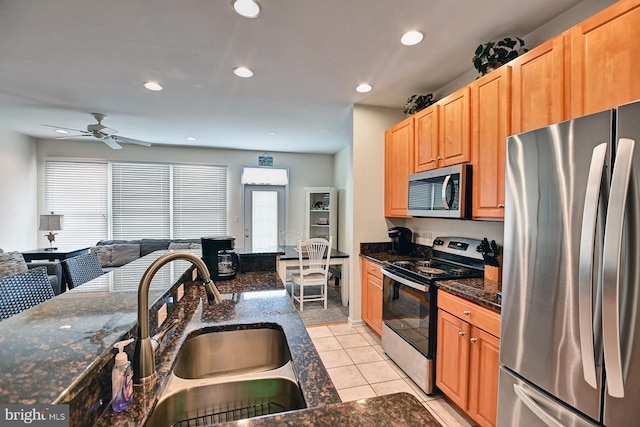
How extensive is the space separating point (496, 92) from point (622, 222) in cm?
130

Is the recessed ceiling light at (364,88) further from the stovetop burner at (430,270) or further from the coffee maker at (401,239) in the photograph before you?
the stovetop burner at (430,270)

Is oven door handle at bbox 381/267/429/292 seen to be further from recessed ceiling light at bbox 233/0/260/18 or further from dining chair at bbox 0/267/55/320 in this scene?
dining chair at bbox 0/267/55/320

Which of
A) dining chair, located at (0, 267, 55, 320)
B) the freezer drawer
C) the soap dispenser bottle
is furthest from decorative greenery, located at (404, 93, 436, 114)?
dining chair, located at (0, 267, 55, 320)

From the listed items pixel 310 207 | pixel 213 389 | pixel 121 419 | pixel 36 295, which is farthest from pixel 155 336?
pixel 310 207

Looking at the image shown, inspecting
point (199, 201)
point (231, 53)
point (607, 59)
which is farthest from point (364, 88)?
point (199, 201)

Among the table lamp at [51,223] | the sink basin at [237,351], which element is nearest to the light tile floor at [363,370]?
the sink basin at [237,351]

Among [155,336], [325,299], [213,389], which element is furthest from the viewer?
[325,299]

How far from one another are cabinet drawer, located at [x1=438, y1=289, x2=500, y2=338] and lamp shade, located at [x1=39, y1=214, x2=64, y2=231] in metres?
5.49

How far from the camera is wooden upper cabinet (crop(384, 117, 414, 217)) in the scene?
2.94 meters

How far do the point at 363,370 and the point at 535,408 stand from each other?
4.86 feet

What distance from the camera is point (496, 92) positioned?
1929 mm

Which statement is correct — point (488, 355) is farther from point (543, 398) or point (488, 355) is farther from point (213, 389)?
point (213, 389)

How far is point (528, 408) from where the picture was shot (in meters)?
1.33

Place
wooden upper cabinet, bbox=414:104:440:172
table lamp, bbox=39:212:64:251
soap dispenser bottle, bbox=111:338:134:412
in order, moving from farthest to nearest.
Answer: table lamp, bbox=39:212:64:251 < wooden upper cabinet, bbox=414:104:440:172 < soap dispenser bottle, bbox=111:338:134:412
